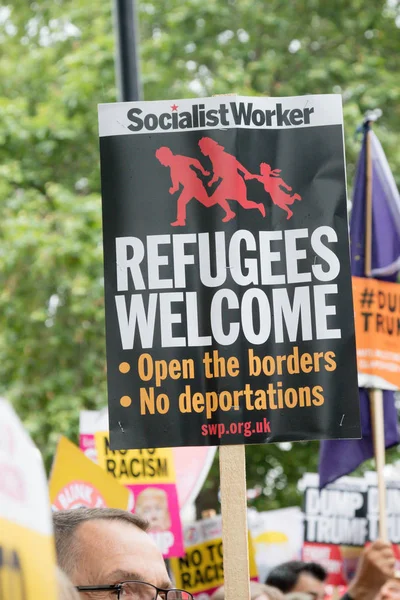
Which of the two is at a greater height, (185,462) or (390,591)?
(185,462)

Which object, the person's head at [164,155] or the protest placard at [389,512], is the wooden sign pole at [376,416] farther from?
the person's head at [164,155]

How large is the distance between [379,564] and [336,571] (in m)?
1.52

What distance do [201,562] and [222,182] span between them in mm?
3178

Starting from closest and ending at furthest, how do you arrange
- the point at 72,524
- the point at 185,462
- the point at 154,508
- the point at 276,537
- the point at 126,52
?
the point at 72,524 < the point at 154,508 < the point at 185,462 < the point at 126,52 < the point at 276,537

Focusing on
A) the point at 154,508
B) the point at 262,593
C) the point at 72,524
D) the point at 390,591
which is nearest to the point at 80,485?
the point at 154,508

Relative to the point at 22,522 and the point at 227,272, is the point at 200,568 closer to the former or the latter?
the point at 227,272

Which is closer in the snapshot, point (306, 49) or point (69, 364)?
point (69, 364)

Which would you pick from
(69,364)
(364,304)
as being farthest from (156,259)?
(69,364)

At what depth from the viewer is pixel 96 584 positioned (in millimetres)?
2559

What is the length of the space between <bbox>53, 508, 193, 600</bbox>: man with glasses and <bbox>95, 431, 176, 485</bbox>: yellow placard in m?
2.54

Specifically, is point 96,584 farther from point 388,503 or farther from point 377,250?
point 388,503

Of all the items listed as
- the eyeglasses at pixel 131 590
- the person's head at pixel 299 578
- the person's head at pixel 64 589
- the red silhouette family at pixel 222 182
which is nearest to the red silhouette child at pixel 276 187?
the red silhouette family at pixel 222 182

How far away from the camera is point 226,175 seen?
117 inches

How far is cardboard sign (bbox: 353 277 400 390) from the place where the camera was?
5.36 metres
